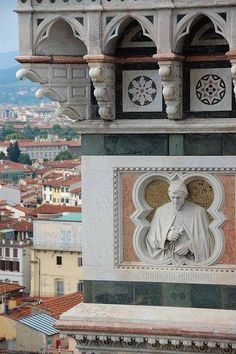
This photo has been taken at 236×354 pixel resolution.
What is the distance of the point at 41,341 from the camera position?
122ft

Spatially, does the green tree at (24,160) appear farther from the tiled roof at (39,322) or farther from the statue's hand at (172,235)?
the statue's hand at (172,235)

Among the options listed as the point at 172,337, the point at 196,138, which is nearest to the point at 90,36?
the point at 196,138

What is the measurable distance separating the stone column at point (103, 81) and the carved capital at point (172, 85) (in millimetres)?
245

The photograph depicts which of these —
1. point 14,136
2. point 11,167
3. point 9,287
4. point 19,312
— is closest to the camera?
point 19,312

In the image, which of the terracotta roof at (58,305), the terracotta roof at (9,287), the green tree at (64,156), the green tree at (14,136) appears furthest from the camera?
the green tree at (14,136)

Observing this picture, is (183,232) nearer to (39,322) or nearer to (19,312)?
(39,322)

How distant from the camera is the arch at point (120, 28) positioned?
18.7 feet

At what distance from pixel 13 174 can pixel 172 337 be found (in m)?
94.8

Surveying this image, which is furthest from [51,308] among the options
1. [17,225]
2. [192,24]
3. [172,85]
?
[192,24]

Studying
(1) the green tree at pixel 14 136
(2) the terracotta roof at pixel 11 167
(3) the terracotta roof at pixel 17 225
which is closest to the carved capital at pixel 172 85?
(3) the terracotta roof at pixel 17 225

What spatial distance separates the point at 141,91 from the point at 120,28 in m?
0.32

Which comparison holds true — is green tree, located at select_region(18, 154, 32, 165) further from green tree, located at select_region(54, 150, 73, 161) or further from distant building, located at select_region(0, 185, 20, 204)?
distant building, located at select_region(0, 185, 20, 204)

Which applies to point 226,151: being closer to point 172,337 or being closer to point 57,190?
point 172,337

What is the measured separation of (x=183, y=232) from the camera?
5.94 metres
